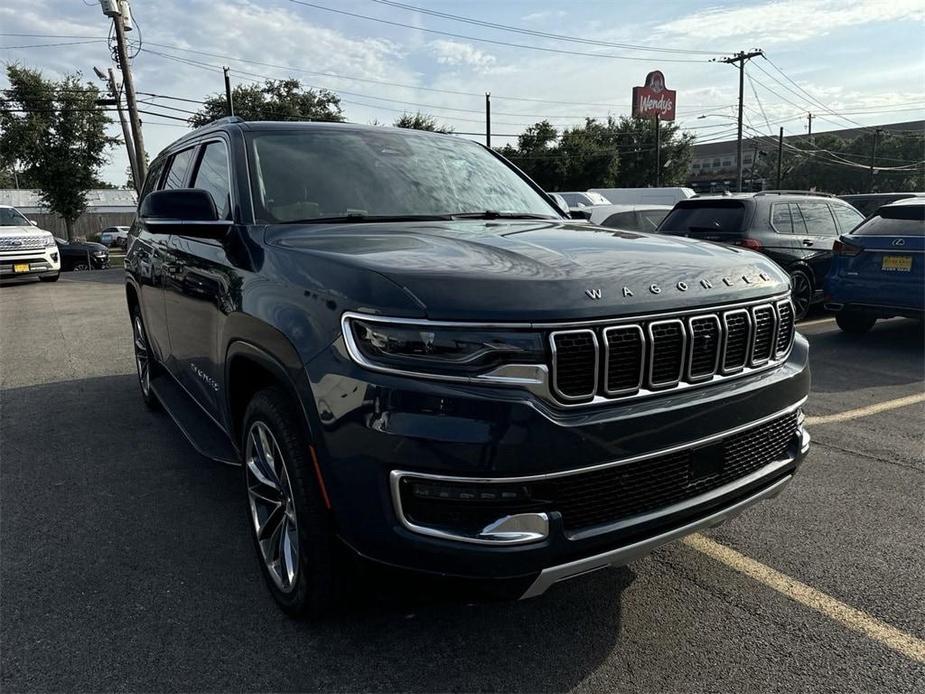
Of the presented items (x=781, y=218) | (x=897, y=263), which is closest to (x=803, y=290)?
(x=781, y=218)

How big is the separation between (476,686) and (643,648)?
0.62 m

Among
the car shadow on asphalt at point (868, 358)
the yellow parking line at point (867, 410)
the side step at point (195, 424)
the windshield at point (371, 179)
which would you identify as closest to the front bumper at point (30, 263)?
the side step at point (195, 424)

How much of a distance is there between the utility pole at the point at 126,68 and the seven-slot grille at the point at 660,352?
20137 millimetres

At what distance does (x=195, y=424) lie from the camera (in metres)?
3.64

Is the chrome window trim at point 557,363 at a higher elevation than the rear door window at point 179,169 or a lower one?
lower

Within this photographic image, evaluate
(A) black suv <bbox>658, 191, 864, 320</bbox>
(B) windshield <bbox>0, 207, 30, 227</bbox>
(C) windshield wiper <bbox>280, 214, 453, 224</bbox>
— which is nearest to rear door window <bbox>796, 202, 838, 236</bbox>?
(A) black suv <bbox>658, 191, 864, 320</bbox>

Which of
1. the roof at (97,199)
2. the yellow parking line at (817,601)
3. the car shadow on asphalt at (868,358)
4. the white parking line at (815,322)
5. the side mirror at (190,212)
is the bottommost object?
the white parking line at (815,322)

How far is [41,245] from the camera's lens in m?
15.6

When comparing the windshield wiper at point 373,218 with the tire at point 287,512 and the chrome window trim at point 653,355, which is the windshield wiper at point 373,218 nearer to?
the tire at point 287,512

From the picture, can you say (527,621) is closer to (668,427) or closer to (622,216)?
(668,427)

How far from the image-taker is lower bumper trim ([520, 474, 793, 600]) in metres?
1.95

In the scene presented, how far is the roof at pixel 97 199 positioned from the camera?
54.9 m

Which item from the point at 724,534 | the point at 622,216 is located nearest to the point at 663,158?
the point at 622,216

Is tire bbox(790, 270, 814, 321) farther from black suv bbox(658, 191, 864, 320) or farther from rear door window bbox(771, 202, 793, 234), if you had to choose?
rear door window bbox(771, 202, 793, 234)
